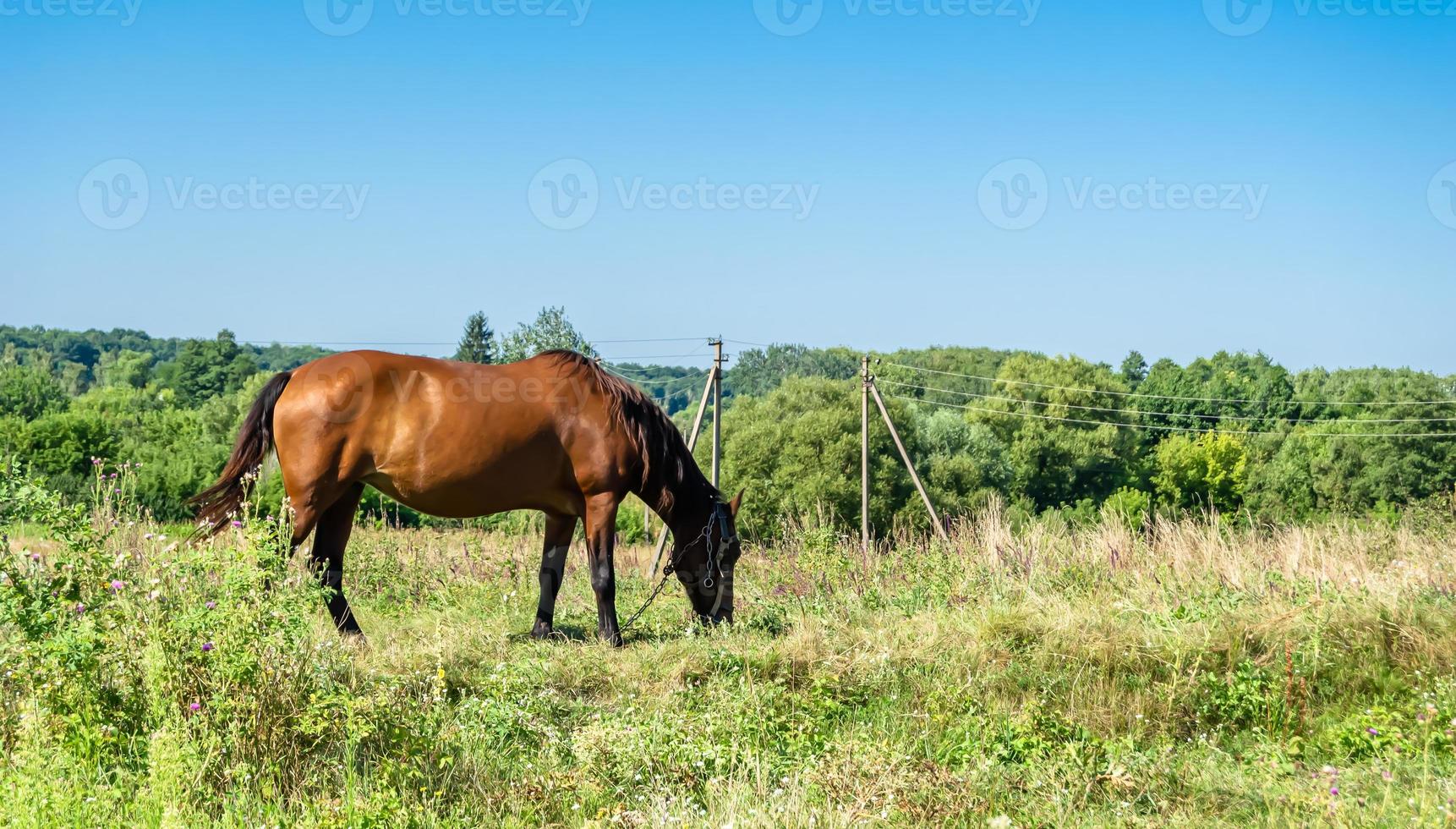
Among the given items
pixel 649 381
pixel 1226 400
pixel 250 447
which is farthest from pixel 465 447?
pixel 1226 400

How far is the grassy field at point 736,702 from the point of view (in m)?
4.20

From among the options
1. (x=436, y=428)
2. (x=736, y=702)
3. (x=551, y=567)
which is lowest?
(x=736, y=702)

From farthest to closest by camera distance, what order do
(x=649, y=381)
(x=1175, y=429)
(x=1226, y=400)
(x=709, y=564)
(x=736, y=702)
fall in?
(x=1226, y=400) < (x=1175, y=429) < (x=649, y=381) < (x=709, y=564) < (x=736, y=702)

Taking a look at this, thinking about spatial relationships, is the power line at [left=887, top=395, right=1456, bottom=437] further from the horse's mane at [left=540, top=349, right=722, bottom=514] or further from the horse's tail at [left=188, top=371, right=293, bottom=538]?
the horse's tail at [left=188, top=371, right=293, bottom=538]

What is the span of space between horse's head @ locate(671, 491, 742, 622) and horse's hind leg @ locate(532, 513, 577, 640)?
841mm

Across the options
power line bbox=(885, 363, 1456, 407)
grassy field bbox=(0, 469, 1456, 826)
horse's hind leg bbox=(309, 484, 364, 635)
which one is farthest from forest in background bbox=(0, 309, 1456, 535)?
grassy field bbox=(0, 469, 1456, 826)

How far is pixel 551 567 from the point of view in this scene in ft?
24.8

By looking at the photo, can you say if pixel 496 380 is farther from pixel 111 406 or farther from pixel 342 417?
pixel 111 406

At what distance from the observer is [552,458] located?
7.38 meters

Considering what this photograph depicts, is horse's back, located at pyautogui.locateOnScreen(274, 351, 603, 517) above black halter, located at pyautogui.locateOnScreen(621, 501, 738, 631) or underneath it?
above

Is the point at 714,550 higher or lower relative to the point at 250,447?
lower

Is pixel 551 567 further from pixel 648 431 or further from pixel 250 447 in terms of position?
pixel 250 447

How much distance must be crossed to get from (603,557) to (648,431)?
98cm

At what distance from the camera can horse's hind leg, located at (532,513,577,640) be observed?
749cm
